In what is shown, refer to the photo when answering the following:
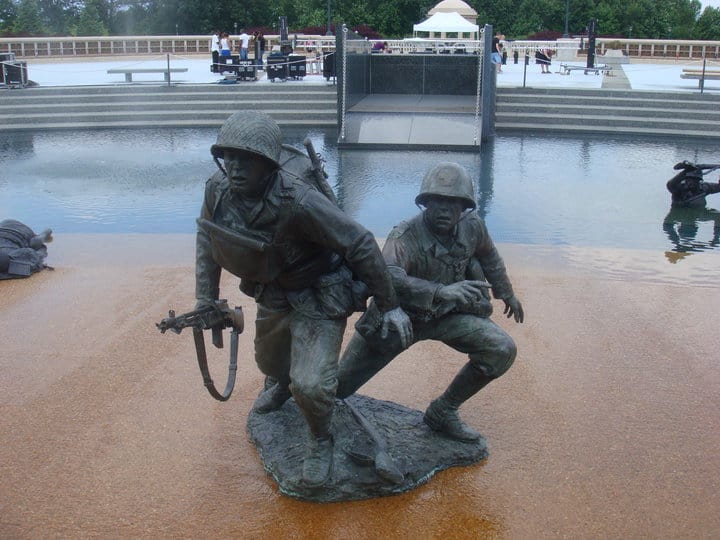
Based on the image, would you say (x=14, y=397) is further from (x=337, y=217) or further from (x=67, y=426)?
(x=337, y=217)

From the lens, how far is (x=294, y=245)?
4.12 m

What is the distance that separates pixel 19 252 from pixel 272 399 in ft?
14.4

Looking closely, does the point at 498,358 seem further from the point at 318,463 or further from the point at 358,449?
the point at 318,463

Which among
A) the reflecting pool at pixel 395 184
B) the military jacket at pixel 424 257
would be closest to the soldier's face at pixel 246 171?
the military jacket at pixel 424 257

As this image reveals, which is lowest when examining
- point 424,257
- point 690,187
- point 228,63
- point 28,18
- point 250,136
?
point 690,187

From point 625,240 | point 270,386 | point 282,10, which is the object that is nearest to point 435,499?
point 270,386

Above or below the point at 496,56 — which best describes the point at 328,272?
below

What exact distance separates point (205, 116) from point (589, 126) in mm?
9193

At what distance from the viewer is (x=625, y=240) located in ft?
32.5

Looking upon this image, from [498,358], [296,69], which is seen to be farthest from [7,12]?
[498,358]

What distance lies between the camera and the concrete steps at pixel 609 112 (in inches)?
727

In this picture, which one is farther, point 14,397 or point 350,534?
point 14,397

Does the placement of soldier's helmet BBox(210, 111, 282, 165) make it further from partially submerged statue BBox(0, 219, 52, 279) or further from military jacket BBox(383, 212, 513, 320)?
partially submerged statue BBox(0, 219, 52, 279)

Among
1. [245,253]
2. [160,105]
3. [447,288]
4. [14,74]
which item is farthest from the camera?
[14,74]
